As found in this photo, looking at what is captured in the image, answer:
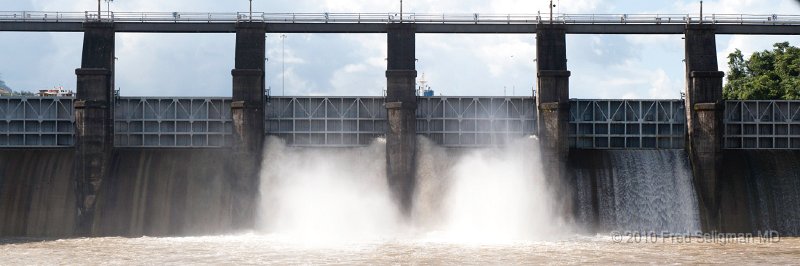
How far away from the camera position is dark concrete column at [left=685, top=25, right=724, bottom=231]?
6612cm

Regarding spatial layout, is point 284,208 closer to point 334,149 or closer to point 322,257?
point 334,149

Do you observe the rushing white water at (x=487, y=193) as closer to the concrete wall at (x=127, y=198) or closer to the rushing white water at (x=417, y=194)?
the rushing white water at (x=417, y=194)

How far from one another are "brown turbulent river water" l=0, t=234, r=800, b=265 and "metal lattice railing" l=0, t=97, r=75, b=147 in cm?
881

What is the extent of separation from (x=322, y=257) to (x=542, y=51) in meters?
22.4

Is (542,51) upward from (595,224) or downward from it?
upward

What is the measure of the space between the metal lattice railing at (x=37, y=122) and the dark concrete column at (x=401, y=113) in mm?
20629

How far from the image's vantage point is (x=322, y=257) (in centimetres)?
5375

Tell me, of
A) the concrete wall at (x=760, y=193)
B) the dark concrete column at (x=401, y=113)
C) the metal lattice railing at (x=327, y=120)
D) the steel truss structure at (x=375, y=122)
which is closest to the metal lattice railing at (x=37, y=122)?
the steel truss structure at (x=375, y=122)

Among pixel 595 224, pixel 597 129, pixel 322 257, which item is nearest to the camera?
pixel 322 257

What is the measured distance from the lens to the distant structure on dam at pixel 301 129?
6625 centimetres

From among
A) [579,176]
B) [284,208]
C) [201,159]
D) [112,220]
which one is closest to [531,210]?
[579,176]

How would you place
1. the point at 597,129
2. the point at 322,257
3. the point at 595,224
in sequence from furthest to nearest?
the point at 597,129 < the point at 595,224 < the point at 322,257

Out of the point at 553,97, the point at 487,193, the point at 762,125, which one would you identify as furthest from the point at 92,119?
the point at 762,125

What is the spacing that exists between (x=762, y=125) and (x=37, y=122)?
47.0m
